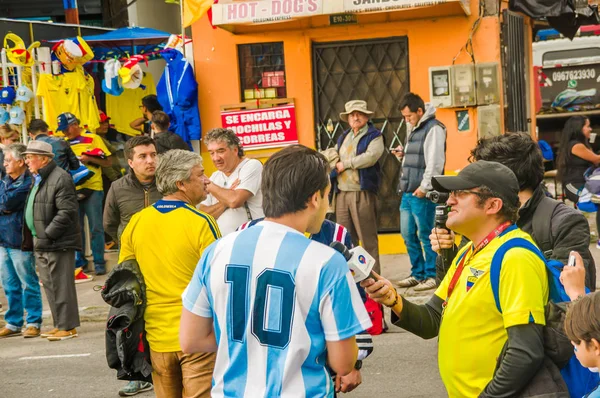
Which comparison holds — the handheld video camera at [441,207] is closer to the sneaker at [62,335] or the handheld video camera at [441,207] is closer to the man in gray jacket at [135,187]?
the man in gray jacket at [135,187]

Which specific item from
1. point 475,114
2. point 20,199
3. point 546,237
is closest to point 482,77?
point 475,114

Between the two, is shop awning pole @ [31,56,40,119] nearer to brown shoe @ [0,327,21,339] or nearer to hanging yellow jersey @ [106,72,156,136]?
hanging yellow jersey @ [106,72,156,136]

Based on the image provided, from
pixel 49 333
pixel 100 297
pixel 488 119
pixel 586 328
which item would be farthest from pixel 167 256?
pixel 488 119

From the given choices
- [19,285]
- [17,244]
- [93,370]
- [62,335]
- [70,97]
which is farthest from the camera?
[70,97]

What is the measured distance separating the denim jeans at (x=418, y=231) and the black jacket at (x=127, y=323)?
5.33m

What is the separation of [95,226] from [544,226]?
8.76 metres

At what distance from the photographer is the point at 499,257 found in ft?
11.3

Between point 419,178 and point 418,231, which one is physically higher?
point 419,178

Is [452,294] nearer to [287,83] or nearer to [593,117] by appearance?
[287,83]

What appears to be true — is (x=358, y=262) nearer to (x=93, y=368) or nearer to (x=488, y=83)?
(x=93, y=368)

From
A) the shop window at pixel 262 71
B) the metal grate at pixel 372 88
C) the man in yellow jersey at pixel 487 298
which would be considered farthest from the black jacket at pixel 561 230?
the shop window at pixel 262 71

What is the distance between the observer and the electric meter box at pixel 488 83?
36.7ft

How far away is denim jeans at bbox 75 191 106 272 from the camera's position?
12.2m

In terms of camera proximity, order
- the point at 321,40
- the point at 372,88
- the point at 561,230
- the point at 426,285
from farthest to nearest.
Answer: the point at 321,40, the point at 372,88, the point at 426,285, the point at 561,230
